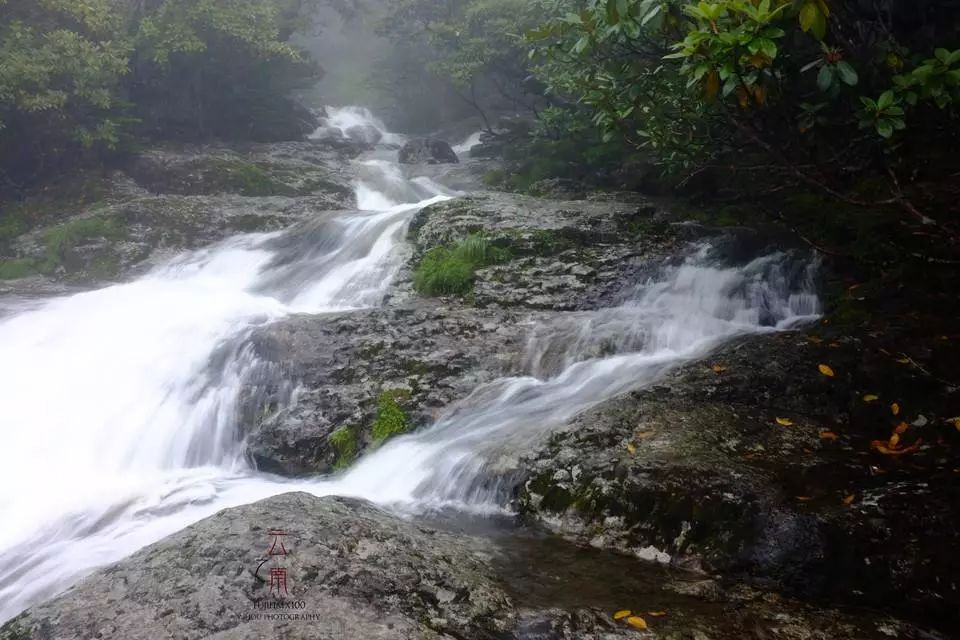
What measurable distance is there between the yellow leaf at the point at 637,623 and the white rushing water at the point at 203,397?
1.87 m

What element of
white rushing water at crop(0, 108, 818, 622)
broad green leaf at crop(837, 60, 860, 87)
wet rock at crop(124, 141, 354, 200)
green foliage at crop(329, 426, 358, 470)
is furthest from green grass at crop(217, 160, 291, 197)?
broad green leaf at crop(837, 60, 860, 87)

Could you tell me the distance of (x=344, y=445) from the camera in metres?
6.56

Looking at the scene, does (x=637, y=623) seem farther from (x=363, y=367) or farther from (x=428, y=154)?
(x=428, y=154)

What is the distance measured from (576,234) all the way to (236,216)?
9307 mm

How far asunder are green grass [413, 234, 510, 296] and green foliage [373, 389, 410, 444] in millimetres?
2413

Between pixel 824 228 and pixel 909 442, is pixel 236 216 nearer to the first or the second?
pixel 824 228

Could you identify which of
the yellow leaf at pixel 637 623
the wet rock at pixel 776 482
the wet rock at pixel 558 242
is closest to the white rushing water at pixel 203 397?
the wet rock at pixel 558 242

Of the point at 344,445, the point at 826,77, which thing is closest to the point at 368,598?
the point at 344,445

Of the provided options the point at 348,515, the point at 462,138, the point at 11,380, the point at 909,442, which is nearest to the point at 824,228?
the point at 909,442

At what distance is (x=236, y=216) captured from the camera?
50.3 ft

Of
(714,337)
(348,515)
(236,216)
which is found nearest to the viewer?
(348,515)

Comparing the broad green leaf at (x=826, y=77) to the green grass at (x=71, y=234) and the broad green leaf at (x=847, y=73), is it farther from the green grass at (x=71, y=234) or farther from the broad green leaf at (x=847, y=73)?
the green grass at (x=71, y=234)

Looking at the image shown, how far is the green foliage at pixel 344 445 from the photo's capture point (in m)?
6.43

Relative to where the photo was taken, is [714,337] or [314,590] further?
[714,337]
